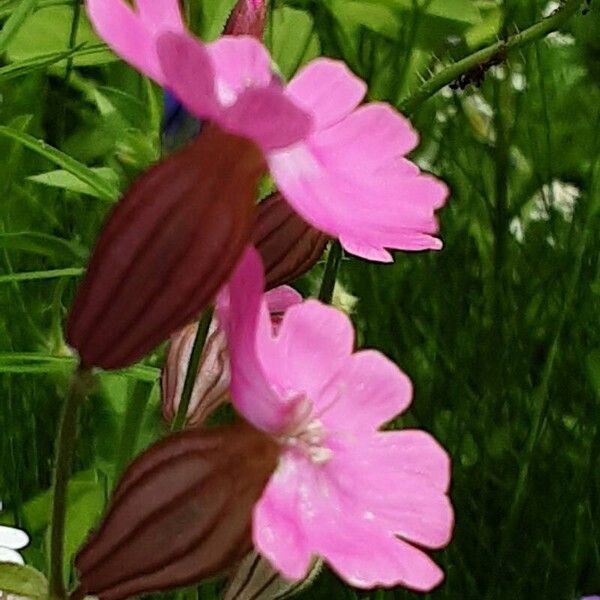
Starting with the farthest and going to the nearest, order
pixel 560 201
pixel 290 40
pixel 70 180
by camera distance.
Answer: pixel 560 201, pixel 290 40, pixel 70 180

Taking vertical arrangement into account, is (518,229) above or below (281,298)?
below

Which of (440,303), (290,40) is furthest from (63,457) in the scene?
(440,303)

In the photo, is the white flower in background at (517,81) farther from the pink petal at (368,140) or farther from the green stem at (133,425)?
the pink petal at (368,140)

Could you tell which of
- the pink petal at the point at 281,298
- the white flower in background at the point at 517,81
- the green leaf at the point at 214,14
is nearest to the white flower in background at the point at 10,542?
the pink petal at the point at 281,298

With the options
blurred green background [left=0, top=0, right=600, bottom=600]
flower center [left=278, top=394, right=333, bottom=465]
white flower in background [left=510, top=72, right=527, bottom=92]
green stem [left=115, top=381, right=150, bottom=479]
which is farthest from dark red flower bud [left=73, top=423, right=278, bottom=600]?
white flower in background [left=510, top=72, right=527, bottom=92]

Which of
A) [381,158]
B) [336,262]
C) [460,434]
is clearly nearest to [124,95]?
[460,434]

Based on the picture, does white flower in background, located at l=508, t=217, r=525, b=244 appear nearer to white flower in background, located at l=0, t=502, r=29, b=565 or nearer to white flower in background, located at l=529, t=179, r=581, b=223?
white flower in background, located at l=529, t=179, r=581, b=223

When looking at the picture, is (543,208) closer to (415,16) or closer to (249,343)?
(415,16)

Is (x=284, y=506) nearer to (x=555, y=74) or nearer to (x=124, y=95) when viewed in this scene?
(x=124, y=95)

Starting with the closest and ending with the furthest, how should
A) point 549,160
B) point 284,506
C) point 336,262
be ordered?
point 284,506, point 336,262, point 549,160
